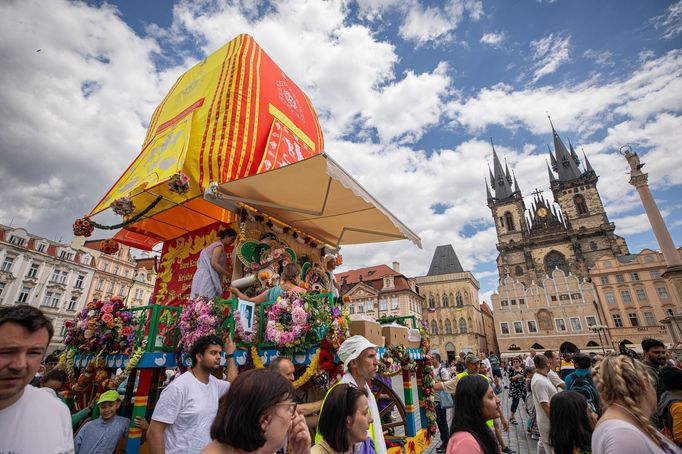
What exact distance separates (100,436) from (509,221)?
71419mm

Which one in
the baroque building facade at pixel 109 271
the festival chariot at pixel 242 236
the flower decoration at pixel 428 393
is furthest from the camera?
the baroque building facade at pixel 109 271

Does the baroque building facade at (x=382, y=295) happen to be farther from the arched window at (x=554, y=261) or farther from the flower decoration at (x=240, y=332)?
the flower decoration at (x=240, y=332)

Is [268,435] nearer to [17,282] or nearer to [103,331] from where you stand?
[103,331]

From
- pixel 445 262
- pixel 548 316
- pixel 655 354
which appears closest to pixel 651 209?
pixel 655 354

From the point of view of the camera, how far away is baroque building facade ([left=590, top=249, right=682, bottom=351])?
37906mm

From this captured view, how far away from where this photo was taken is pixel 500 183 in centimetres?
7225

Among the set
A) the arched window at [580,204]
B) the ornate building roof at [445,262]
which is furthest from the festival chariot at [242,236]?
the arched window at [580,204]

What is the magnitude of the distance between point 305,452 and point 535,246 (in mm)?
65228

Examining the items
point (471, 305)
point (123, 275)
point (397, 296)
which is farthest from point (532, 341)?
point (123, 275)

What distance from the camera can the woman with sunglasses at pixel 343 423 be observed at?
2.10 metres

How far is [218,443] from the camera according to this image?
1.40m

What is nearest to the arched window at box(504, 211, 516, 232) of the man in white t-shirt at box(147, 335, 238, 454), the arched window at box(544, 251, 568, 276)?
the arched window at box(544, 251, 568, 276)

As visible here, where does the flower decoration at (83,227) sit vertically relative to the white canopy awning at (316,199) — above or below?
below

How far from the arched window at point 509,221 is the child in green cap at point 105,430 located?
229 ft
